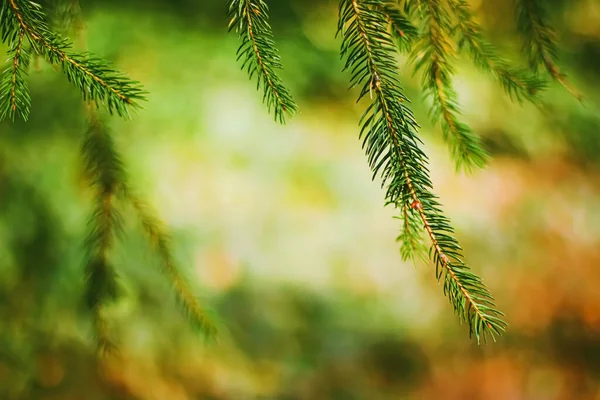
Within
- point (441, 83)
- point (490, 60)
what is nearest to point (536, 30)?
point (490, 60)

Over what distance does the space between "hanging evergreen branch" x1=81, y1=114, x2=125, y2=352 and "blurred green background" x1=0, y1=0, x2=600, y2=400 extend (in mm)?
68

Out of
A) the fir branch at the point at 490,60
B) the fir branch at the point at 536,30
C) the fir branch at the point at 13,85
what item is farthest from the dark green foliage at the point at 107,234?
the fir branch at the point at 536,30

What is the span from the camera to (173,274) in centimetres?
104

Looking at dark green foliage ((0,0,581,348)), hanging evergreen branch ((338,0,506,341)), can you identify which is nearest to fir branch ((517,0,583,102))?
dark green foliage ((0,0,581,348))

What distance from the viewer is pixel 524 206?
3.66 ft

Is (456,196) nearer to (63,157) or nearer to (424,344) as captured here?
(424,344)

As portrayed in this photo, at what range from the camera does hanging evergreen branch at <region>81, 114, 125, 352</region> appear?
99cm

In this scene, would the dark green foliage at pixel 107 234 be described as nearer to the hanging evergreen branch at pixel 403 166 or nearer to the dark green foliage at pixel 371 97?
the dark green foliage at pixel 371 97

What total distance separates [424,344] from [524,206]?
16.1 inches

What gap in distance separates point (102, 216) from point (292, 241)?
16.8 inches

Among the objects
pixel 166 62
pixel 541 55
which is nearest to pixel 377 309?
pixel 541 55

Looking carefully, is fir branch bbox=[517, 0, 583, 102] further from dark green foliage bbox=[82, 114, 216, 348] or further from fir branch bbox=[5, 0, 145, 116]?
dark green foliage bbox=[82, 114, 216, 348]

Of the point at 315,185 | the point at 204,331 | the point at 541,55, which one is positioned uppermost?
the point at 541,55

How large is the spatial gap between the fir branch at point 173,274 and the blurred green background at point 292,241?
0.16 feet
